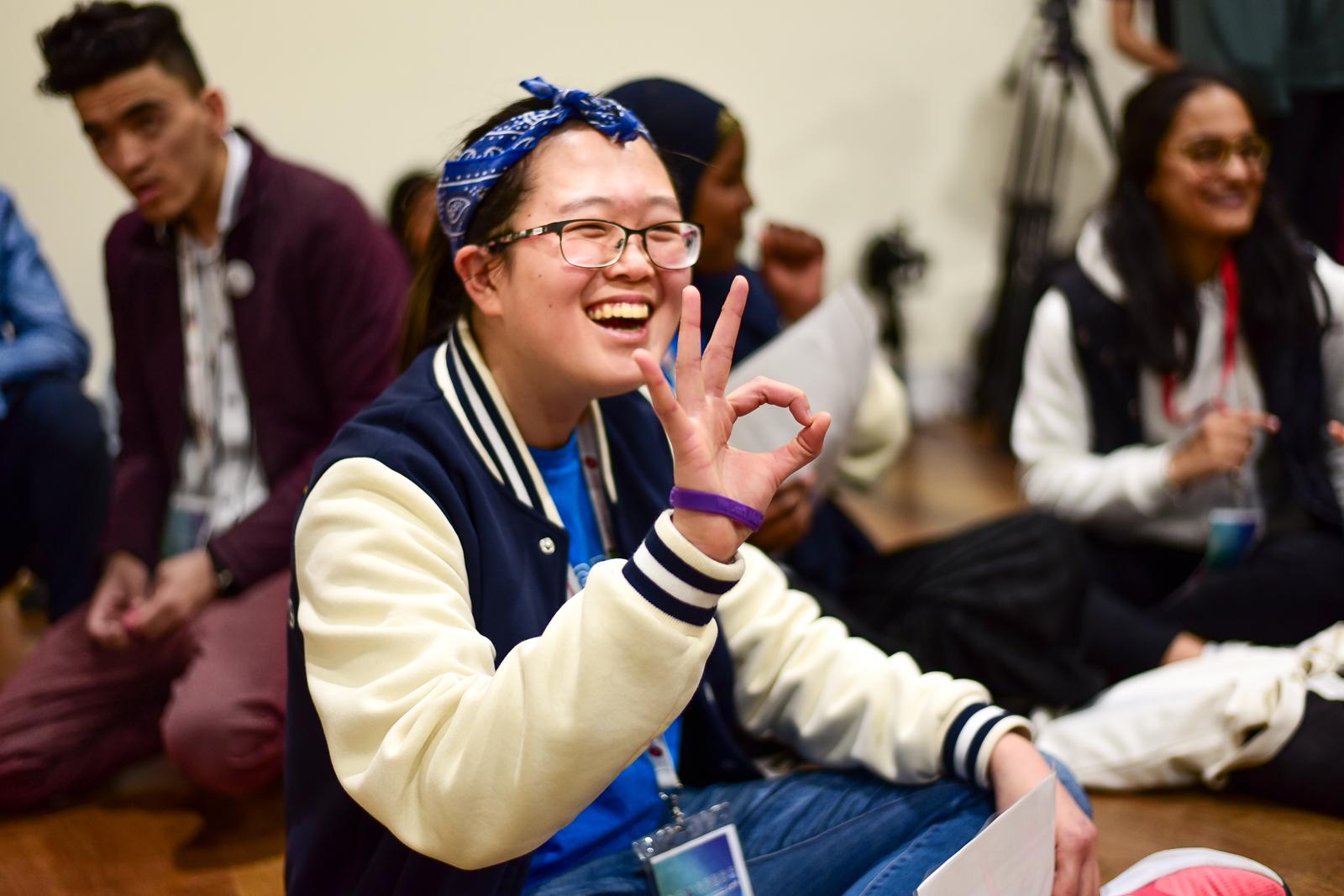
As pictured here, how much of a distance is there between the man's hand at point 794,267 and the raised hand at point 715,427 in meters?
1.20

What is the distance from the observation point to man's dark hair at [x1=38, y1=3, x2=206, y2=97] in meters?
1.88

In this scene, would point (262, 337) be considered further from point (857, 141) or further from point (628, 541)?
point (857, 141)

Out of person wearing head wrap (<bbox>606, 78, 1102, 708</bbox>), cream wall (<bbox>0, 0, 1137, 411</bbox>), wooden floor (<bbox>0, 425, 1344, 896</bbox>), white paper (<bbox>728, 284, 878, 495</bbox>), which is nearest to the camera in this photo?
wooden floor (<bbox>0, 425, 1344, 896</bbox>)

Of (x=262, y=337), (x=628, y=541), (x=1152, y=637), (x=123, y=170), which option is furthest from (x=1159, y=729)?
(x=123, y=170)

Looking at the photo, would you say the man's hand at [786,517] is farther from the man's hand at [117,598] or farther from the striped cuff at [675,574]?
the man's hand at [117,598]

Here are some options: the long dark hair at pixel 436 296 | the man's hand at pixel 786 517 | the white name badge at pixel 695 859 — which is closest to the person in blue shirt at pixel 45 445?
the long dark hair at pixel 436 296

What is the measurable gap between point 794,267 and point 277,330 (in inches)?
34.7

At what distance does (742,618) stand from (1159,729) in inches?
30.6

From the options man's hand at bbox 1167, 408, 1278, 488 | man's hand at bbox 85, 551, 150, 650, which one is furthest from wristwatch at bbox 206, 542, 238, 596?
man's hand at bbox 1167, 408, 1278, 488

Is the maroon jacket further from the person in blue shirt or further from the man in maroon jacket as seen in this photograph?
the person in blue shirt

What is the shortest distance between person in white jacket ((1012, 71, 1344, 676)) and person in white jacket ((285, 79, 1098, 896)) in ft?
3.00

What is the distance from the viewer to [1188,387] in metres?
2.17

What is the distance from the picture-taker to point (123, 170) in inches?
75.4

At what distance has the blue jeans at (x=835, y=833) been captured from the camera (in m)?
1.15
